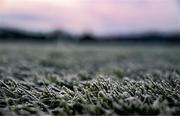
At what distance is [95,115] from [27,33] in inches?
2390

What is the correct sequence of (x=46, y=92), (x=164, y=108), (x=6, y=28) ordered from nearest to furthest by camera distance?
(x=164, y=108) → (x=46, y=92) → (x=6, y=28)

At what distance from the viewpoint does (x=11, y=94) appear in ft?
11.5

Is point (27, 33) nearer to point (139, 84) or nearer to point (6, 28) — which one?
point (6, 28)

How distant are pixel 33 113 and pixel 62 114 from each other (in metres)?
0.29

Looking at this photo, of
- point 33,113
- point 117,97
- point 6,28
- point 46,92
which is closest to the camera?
point 33,113

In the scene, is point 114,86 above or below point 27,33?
below

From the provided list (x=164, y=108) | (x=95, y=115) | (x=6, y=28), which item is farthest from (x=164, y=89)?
(x=6, y=28)

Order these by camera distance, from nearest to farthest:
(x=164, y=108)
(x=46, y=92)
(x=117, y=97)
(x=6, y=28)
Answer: (x=164, y=108)
(x=117, y=97)
(x=46, y=92)
(x=6, y=28)

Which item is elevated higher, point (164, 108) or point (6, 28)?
point (6, 28)

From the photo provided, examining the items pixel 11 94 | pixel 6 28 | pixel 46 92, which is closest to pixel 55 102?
pixel 46 92

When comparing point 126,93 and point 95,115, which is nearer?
point 95,115

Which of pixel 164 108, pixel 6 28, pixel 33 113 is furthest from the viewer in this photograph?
pixel 6 28

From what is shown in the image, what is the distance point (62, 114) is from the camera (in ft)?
9.46

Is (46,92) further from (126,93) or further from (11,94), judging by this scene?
(126,93)
